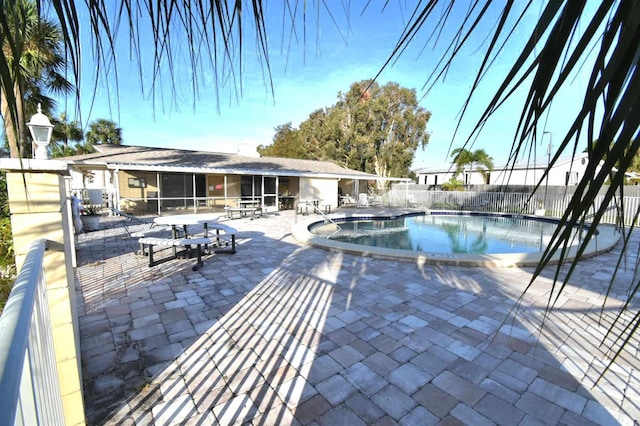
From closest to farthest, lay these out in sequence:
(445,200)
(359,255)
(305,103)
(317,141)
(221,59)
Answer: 1. (221,59)
2. (305,103)
3. (359,255)
4. (445,200)
5. (317,141)

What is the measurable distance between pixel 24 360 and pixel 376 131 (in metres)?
31.3

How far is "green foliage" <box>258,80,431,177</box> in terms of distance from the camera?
98.3 ft

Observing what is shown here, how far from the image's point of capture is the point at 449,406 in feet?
7.89

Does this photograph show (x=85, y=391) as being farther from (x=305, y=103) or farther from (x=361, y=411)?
(x=305, y=103)

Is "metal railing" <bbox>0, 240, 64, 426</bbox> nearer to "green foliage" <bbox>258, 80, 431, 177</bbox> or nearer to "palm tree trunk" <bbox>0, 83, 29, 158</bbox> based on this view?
"palm tree trunk" <bbox>0, 83, 29, 158</bbox>

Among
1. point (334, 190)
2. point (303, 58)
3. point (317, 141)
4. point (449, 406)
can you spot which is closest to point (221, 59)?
point (303, 58)

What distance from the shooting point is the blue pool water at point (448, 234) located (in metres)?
9.86

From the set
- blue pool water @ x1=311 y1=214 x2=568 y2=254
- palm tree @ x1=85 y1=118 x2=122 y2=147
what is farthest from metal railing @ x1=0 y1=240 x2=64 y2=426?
palm tree @ x1=85 y1=118 x2=122 y2=147

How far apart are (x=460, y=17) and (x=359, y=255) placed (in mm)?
6305

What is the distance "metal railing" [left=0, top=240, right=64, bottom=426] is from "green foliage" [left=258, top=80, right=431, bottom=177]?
29621 mm

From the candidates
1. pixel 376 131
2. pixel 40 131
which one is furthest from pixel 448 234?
pixel 376 131

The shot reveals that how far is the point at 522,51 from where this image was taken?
0.62 metres

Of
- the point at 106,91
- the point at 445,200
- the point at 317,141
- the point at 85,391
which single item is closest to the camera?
the point at 106,91

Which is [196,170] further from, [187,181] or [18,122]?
[18,122]
